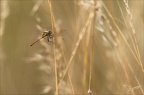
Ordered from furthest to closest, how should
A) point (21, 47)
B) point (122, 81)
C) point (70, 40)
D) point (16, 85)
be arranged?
point (21, 47) < point (16, 85) < point (70, 40) < point (122, 81)

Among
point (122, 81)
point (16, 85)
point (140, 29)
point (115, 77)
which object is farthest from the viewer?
point (16, 85)

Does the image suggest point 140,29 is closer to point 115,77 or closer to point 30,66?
point 115,77

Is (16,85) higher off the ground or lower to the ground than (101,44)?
lower

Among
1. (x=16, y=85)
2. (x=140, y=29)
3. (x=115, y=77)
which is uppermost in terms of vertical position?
(x=140, y=29)

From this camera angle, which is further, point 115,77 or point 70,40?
point 70,40

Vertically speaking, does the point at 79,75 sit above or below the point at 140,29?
below

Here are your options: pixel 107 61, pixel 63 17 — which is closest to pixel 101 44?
pixel 107 61

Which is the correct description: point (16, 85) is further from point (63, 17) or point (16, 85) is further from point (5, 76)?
point (63, 17)

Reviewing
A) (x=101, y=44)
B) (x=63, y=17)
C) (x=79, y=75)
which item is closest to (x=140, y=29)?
(x=101, y=44)

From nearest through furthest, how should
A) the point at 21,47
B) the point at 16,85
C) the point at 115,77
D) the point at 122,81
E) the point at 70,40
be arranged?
the point at 122,81 < the point at 115,77 < the point at 70,40 < the point at 16,85 < the point at 21,47

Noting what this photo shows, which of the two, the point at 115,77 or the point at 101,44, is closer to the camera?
the point at 115,77
